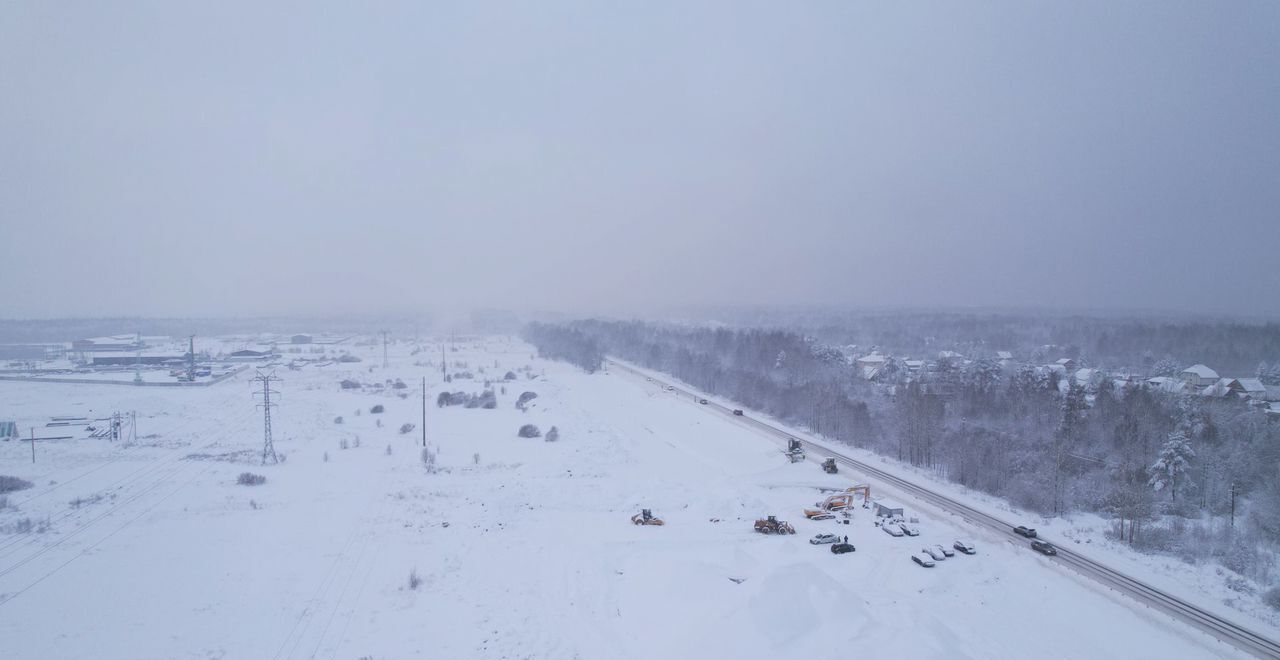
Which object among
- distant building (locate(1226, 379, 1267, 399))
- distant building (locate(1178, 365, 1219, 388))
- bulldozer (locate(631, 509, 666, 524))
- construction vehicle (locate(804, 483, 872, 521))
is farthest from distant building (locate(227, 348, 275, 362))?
A: distant building (locate(1226, 379, 1267, 399))

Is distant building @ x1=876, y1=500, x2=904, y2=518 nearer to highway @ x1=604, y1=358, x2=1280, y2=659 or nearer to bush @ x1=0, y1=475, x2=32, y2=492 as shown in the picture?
highway @ x1=604, y1=358, x2=1280, y2=659

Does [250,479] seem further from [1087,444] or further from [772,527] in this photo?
[1087,444]

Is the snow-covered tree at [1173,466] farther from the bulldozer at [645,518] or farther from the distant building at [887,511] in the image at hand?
the bulldozer at [645,518]

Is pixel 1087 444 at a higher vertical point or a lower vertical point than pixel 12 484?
higher

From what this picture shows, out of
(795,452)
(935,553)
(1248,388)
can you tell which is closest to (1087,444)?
(795,452)

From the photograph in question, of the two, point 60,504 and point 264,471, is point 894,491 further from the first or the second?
point 60,504

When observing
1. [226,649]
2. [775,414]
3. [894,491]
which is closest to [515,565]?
[226,649]
